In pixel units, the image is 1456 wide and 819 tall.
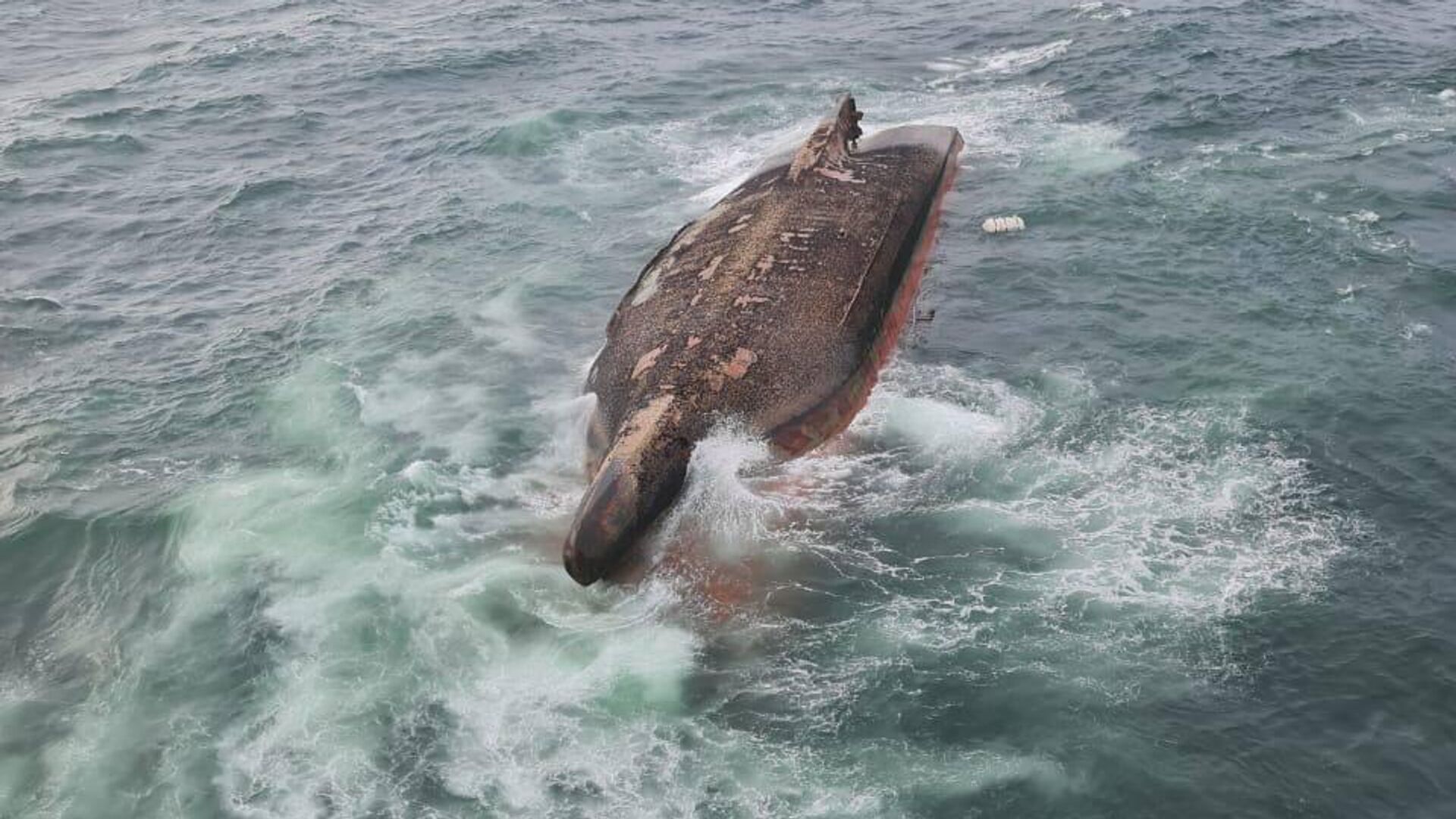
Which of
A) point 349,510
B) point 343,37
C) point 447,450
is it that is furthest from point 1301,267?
point 343,37

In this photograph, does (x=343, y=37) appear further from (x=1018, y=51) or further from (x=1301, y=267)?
(x=1301, y=267)

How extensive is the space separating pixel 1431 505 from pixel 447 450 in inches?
727

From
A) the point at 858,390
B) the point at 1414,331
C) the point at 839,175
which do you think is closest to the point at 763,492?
the point at 858,390

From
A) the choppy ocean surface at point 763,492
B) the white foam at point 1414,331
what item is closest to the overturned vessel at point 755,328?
the choppy ocean surface at point 763,492

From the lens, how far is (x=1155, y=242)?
2986 centimetres

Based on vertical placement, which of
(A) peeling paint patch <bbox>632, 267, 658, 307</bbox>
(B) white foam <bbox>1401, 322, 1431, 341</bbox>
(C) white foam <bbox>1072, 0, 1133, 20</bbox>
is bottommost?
(B) white foam <bbox>1401, 322, 1431, 341</bbox>

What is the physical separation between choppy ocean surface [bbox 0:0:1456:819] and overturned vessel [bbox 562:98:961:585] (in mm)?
809

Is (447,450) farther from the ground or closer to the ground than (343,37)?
closer to the ground

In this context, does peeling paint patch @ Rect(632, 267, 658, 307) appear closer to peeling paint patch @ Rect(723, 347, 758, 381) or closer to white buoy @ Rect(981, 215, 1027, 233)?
peeling paint patch @ Rect(723, 347, 758, 381)

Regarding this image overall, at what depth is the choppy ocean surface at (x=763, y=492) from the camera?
1592cm

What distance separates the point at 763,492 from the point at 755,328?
421 centimetres

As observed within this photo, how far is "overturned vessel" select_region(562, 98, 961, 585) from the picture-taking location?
65.9 feet

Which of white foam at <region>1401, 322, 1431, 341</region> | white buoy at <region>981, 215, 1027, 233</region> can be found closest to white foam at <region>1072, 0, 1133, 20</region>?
white buoy at <region>981, 215, 1027, 233</region>

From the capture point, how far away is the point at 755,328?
76.8ft
